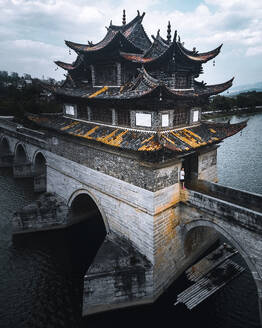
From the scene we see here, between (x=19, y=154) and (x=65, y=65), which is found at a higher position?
(x=65, y=65)

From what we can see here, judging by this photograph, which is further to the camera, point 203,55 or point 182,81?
point 203,55

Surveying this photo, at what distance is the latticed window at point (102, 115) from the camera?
15103 mm

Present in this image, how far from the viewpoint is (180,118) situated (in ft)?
45.5

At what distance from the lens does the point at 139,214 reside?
12719 millimetres

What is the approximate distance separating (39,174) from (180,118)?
70.7 ft

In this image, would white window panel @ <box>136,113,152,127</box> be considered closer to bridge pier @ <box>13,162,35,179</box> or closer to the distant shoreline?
bridge pier @ <box>13,162,35,179</box>

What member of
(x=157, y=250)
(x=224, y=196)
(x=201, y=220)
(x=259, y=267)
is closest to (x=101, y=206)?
(x=157, y=250)

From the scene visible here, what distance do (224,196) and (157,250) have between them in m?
5.25

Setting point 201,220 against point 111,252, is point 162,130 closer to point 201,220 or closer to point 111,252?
point 201,220

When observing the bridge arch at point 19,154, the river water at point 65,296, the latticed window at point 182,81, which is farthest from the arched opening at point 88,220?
the bridge arch at point 19,154

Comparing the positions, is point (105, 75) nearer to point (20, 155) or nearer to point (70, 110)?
point (70, 110)

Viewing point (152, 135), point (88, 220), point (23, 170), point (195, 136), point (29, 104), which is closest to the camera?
point (152, 135)

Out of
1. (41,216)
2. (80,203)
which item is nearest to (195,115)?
(80,203)

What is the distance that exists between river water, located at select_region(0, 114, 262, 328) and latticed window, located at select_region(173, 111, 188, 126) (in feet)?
30.6
